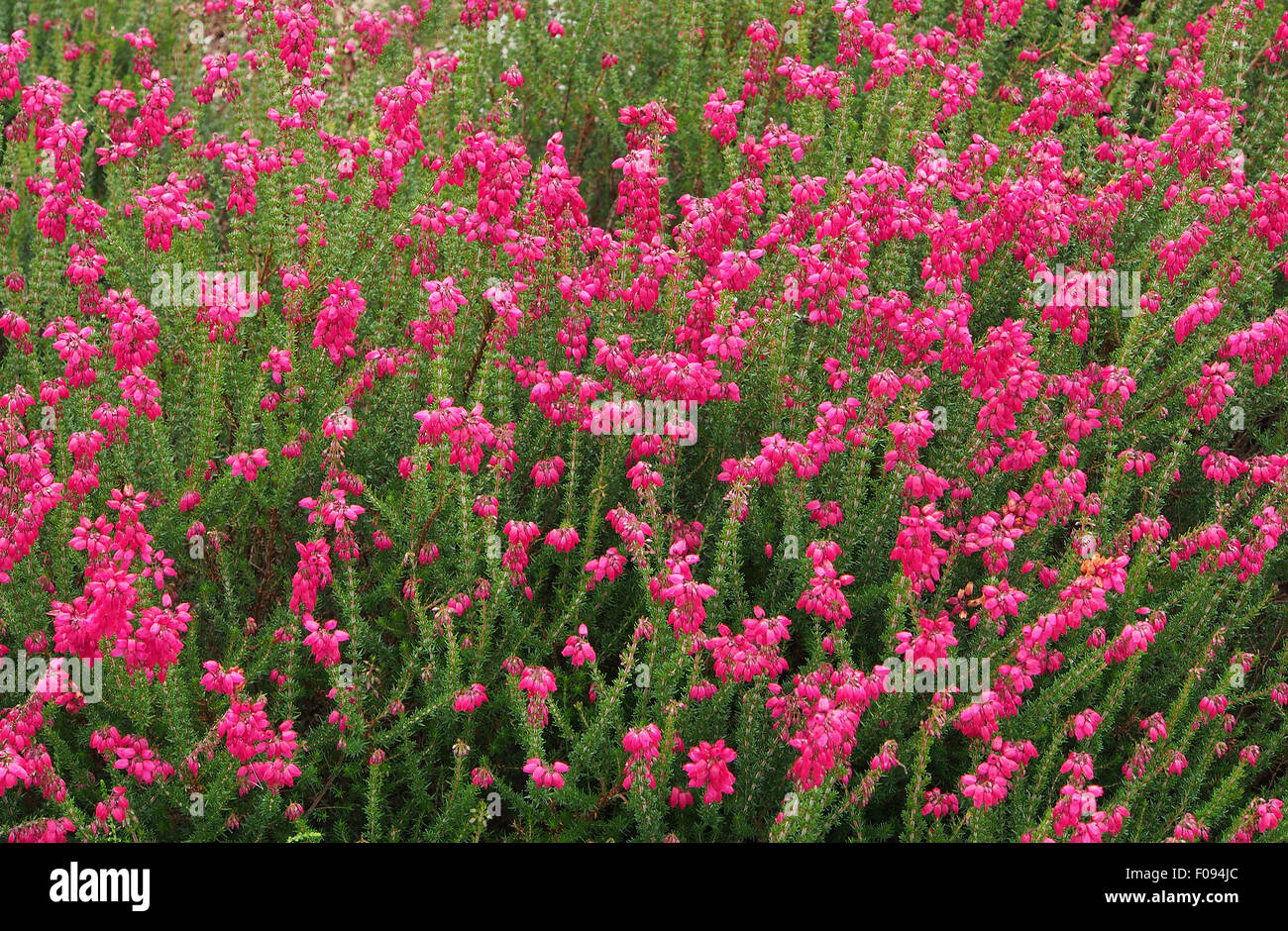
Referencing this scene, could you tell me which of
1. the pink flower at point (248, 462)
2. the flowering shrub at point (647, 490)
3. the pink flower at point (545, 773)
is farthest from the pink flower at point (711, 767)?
the pink flower at point (248, 462)

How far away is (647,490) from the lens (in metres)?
4.46

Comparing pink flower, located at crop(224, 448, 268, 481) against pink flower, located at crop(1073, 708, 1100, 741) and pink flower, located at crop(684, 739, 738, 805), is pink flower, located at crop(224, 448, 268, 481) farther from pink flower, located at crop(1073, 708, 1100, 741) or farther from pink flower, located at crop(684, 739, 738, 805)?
pink flower, located at crop(1073, 708, 1100, 741)

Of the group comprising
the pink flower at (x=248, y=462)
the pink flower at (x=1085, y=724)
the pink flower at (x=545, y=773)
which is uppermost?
the pink flower at (x=248, y=462)

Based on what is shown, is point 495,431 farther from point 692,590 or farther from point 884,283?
point 884,283

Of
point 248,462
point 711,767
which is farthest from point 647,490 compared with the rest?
point 248,462

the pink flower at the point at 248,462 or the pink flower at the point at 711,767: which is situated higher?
the pink flower at the point at 248,462

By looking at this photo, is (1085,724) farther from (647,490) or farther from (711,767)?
(647,490)

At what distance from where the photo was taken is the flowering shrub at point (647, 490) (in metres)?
4.35

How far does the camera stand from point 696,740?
4.70 metres

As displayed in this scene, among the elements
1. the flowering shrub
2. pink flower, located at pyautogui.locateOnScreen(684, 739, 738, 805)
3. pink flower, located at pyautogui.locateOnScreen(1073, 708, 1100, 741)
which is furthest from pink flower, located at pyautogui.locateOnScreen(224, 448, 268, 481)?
pink flower, located at pyautogui.locateOnScreen(1073, 708, 1100, 741)

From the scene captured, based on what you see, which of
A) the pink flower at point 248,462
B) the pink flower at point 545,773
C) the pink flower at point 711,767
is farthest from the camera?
the pink flower at point 248,462

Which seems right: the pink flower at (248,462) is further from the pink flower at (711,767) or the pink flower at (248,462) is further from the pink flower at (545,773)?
the pink flower at (711,767)

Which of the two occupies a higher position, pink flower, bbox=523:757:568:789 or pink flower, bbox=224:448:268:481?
pink flower, bbox=224:448:268:481

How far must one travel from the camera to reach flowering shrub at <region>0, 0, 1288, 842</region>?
4348mm
